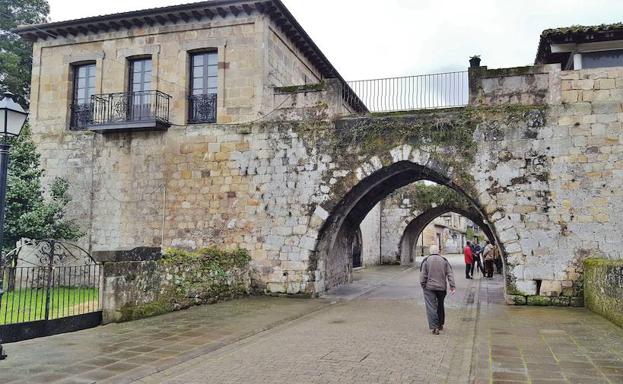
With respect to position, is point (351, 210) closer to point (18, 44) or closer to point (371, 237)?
point (371, 237)

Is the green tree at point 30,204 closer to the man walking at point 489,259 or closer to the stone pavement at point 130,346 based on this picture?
the stone pavement at point 130,346

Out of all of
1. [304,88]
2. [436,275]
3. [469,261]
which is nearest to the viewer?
[436,275]

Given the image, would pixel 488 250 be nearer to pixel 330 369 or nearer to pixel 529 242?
pixel 529 242

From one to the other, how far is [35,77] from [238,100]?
698 centimetres

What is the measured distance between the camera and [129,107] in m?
14.8

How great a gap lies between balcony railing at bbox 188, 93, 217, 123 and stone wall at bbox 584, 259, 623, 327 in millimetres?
9931

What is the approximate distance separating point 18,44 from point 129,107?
1418 cm

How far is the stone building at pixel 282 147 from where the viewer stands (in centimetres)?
1125

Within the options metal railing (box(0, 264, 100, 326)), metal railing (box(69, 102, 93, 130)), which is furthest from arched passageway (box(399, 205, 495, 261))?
metal railing (box(0, 264, 100, 326))

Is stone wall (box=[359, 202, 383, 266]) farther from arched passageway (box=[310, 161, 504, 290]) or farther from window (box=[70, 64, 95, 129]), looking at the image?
window (box=[70, 64, 95, 129])

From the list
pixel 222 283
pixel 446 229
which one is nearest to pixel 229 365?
pixel 222 283

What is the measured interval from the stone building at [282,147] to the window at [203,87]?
0.04 metres

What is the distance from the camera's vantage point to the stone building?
Result: 1125 centimetres

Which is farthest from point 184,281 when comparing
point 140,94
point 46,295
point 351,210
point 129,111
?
point 140,94
